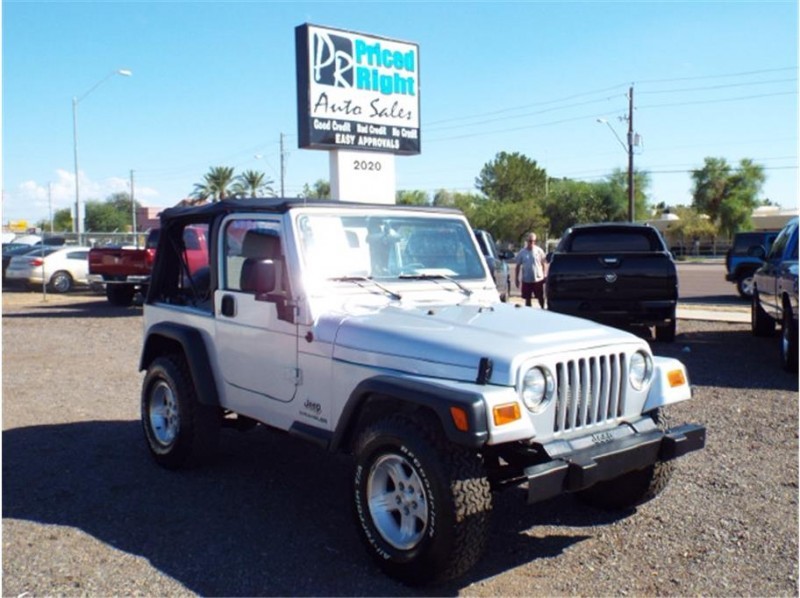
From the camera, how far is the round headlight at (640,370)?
4277 millimetres

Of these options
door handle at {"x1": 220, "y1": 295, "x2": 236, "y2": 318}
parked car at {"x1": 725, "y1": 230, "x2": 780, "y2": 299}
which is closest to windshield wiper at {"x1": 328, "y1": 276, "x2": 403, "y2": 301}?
door handle at {"x1": 220, "y1": 295, "x2": 236, "y2": 318}

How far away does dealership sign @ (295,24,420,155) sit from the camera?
51.4 ft

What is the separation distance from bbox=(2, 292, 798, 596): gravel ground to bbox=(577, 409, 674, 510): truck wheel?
0.09m

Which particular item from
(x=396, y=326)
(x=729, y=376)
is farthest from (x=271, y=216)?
(x=729, y=376)

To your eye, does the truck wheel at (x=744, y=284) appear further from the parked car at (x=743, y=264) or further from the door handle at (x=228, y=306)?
the door handle at (x=228, y=306)

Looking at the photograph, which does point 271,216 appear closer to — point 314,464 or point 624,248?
point 314,464

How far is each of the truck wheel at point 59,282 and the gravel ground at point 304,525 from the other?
59.6 ft

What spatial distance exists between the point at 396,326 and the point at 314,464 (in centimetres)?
207

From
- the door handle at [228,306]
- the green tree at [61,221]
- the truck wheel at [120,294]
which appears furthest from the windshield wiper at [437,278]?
the green tree at [61,221]

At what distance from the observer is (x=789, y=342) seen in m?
9.14

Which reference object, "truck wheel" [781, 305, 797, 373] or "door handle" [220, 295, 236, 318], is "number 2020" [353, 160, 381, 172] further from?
"door handle" [220, 295, 236, 318]

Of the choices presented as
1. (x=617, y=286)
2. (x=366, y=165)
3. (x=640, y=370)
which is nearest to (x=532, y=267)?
(x=617, y=286)

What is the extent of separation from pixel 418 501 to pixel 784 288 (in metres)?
7.16

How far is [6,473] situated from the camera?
582 centimetres
